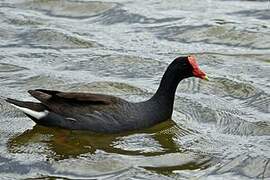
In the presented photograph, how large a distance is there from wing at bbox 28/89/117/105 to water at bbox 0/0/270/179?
37 centimetres

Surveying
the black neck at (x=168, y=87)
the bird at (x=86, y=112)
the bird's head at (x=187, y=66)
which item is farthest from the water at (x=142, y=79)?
the bird's head at (x=187, y=66)

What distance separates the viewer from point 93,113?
9.55 meters

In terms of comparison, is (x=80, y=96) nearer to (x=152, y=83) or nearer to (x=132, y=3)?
(x=152, y=83)

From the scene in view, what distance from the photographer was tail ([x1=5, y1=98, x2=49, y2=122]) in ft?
31.5

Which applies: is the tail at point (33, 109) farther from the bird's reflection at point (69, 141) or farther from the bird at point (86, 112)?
Answer: the bird's reflection at point (69, 141)

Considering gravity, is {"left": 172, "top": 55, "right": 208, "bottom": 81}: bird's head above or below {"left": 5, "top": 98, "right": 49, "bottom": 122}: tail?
above

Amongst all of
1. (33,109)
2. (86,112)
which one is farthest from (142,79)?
(33,109)

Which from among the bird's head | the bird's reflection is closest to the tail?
the bird's reflection

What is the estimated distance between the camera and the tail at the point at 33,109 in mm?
9594

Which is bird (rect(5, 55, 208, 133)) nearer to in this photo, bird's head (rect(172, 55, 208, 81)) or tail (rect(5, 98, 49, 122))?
tail (rect(5, 98, 49, 122))

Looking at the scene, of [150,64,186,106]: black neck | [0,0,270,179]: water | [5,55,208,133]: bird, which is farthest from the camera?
[150,64,186,106]: black neck

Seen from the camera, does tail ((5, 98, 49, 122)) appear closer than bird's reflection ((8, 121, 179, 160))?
No

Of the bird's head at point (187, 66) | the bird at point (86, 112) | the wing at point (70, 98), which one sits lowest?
the bird at point (86, 112)

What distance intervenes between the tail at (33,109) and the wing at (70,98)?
3.0 inches
